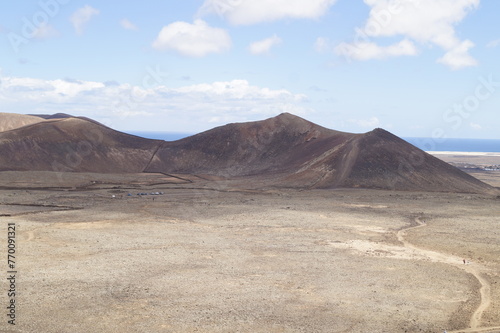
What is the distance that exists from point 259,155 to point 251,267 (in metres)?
60.7

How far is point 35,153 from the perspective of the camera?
78.2m

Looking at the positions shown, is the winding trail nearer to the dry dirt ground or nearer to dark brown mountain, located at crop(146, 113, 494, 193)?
the dry dirt ground

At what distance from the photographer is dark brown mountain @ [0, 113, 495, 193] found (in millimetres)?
61812

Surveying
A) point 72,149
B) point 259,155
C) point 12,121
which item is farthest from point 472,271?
point 12,121

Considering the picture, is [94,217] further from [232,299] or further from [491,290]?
[491,290]

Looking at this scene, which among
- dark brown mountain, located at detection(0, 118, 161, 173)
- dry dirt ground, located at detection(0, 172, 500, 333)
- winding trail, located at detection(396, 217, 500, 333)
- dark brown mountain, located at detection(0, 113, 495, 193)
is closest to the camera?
winding trail, located at detection(396, 217, 500, 333)

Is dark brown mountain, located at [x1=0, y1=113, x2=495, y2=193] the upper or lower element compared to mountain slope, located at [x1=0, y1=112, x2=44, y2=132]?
lower

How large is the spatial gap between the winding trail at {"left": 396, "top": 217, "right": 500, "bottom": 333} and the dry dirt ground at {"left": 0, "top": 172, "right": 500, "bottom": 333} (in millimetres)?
71

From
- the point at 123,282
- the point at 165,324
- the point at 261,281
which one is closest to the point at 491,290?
the point at 261,281

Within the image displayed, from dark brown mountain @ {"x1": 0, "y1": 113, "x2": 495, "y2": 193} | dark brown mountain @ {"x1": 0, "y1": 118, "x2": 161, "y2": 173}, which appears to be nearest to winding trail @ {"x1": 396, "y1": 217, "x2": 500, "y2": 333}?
dark brown mountain @ {"x1": 0, "y1": 113, "x2": 495, "y2": 193}

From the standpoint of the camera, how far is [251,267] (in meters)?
23.4

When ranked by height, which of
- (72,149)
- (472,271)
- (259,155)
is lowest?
(472,271)

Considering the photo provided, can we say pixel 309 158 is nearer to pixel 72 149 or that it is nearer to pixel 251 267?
pixel 72 149

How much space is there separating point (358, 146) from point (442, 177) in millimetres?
10967
